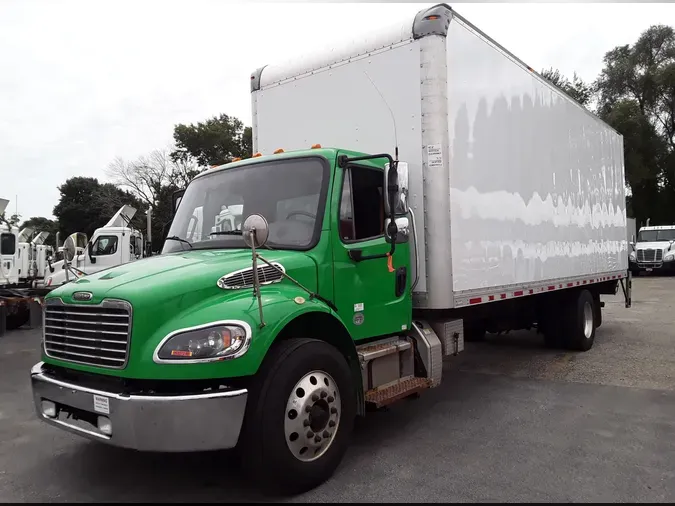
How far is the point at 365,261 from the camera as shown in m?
4.44

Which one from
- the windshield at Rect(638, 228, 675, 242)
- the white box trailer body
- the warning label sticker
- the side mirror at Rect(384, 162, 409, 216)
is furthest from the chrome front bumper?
the windshield at Rect(638, 228, 675, 242)

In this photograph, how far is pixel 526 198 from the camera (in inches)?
255

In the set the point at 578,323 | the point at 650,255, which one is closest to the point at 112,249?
the point at 578,323

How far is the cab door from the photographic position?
4246 mm

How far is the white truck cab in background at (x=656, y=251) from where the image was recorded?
28391mm

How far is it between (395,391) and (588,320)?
5.59 meters

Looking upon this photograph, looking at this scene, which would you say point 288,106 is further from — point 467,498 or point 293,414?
point 467,498

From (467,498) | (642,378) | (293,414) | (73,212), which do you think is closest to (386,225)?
(293,414)

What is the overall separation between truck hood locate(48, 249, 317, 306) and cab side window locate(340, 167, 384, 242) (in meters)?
0.52

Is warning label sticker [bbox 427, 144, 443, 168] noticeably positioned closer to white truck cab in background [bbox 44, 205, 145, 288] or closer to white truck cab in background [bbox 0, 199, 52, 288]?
white truck cab in background [bbox 44, 205, 145, 288]

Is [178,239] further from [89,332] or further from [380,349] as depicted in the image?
[380,349]

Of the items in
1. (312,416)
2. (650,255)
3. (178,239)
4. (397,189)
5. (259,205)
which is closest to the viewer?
(312,416)

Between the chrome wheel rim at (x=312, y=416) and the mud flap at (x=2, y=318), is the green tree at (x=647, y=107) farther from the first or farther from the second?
the chrome wheel rim at (x=312, y=416)

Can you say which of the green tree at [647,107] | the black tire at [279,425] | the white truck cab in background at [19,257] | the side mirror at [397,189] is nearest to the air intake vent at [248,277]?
the black tire at [279,425]
